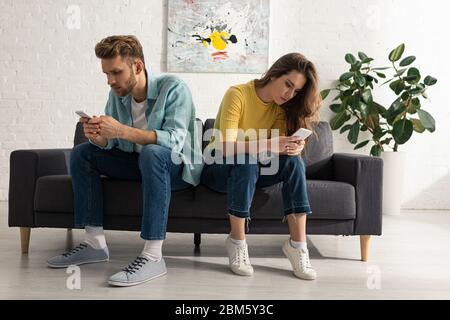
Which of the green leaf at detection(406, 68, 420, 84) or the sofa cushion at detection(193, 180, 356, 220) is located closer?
the sofa cushion at detection(193, 180, 356, 220)

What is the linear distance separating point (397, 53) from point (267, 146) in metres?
2.50

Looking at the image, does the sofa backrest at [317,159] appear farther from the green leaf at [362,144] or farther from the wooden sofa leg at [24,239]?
the green leaf at [362,144]

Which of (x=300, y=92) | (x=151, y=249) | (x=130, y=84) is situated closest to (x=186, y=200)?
(x=151, y=249)

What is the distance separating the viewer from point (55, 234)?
3.10 m

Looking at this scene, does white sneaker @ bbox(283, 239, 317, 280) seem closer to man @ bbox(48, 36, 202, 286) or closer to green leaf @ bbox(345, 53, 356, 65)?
man @ bbox(48, 36, 202, 286)

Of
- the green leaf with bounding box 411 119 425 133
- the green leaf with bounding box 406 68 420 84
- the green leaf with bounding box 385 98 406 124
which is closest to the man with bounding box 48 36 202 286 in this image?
the green leaf with bounding box 385 98 406 124

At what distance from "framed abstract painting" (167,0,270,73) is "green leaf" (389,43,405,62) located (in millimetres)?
1010

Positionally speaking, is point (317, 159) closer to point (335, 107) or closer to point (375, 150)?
point (375, 150)

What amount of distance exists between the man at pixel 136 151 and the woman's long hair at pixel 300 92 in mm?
394

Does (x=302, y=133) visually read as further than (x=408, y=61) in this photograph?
No

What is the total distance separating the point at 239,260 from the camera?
225cm

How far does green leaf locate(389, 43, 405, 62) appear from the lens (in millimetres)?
4266

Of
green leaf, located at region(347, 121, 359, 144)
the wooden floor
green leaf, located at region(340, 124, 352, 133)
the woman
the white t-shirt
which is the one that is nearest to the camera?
the wooden floor
